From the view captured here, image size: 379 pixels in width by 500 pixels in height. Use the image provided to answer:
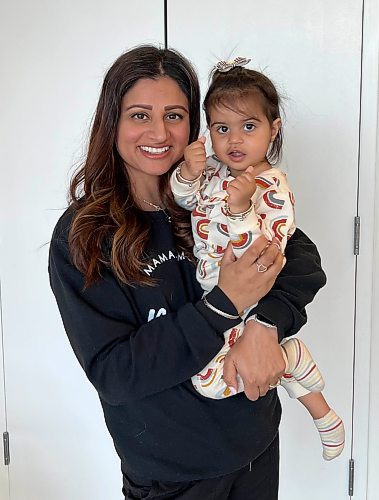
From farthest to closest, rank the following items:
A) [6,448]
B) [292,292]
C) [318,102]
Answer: [6,448] → [318,102] → [292,292]

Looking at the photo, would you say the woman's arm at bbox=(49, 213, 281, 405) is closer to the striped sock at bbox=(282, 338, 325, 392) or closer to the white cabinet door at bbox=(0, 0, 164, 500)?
the striped sock at bbox=(282, 338, 325, 392)

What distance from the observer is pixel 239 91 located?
1.41 m

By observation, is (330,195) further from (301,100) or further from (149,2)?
(149,2)

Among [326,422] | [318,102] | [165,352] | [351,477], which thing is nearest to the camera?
[165,352]

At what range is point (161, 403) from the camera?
51.8 inches

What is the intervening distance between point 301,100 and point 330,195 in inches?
11.6

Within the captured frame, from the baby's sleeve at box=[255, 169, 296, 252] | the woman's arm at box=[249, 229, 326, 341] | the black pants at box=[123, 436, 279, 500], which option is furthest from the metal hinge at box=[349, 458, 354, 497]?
the baby's sleeve at box=[255, 169, 296, 252]

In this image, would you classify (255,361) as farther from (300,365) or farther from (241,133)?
(241,133)

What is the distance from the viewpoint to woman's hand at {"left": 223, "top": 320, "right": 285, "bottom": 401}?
4.17 ft

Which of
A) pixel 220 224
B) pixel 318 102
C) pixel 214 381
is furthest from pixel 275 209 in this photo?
pixel 318 102

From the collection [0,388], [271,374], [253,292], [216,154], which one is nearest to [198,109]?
[216,154]

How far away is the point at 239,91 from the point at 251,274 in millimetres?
406

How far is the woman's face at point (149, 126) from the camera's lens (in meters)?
1.36

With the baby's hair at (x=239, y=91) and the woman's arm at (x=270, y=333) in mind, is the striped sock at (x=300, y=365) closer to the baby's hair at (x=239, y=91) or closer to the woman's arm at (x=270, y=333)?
the woman's arm at (x=270, y=333)
